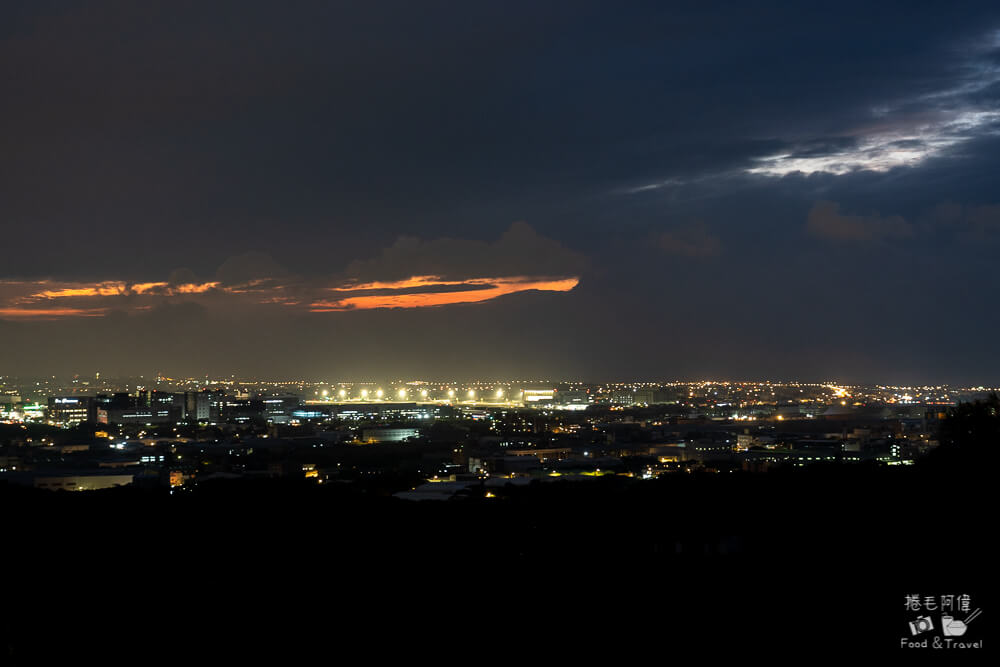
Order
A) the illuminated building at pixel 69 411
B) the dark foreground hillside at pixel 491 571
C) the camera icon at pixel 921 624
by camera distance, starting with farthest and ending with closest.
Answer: the illuminated building at pixel 69 411 < the dark foreground hillside at pixel 491 571 < the camera icon at pixel 921 624

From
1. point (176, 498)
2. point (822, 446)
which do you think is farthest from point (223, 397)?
point (176, 498)

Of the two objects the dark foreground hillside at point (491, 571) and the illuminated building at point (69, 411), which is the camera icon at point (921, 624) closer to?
the dark foreground hillside at point (491, 571)

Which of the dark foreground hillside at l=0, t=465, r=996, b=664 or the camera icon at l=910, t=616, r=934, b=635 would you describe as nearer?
the camera icon at l=910, t=616, r=934, b=635

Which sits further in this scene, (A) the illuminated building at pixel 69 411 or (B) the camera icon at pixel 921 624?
(A) the illuminated building at pixel 69 411

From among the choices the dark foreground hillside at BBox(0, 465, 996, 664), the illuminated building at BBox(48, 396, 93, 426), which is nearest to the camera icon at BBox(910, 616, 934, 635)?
the dark foreground hillside at BBox(0, 465, 996, 664)

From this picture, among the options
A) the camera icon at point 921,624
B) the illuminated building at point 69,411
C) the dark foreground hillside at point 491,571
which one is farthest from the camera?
the illuminated building at point 69,411

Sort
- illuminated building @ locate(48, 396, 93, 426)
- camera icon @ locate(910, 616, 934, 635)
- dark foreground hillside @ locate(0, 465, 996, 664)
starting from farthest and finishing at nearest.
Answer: illuminated building @ locate(48, 396, 93, 426)
dark foreground hillside @ locate(0, 465, 996, 664)
camera icon @ locate(910, 616, 934, 635)

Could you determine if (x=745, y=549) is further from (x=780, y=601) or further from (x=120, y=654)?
(x=120, y=654)

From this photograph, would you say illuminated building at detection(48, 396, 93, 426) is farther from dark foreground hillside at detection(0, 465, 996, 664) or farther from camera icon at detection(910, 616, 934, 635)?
camera icon at detection(910, 616, 934, 635)

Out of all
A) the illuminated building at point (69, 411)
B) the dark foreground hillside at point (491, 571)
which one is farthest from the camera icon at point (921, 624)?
the illuminated building at point (69, 411)
